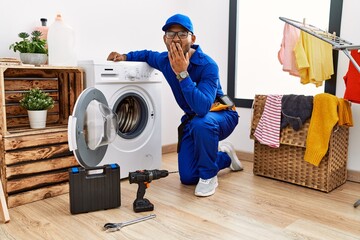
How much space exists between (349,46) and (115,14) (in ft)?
5.77

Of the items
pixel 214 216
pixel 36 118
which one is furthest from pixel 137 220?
pixel 36 118

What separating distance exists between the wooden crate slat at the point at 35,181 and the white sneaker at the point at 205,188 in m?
0.81

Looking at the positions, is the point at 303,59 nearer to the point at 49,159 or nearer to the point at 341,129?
the point at 341,129

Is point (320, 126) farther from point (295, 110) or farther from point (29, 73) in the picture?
point (29, 73)

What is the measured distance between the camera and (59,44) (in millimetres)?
2092

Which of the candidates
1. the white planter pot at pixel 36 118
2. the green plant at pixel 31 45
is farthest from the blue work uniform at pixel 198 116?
the white planter pot at pixel 36 118

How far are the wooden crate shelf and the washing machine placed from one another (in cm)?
19

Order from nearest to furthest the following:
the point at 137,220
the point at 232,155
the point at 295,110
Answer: the point at 137,220, the point at 295,110, the point at 232,155

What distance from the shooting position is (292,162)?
230cm

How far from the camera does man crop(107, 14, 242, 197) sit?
75.1 inches

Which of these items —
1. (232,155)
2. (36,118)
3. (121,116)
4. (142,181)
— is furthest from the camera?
(232,155)

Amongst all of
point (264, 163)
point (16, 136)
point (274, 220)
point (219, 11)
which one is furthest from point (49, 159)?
point (219, 11)

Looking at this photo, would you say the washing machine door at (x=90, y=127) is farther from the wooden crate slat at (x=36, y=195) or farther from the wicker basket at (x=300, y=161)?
the wicker basket at (x=300, y=161)

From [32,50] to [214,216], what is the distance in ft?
4.53
